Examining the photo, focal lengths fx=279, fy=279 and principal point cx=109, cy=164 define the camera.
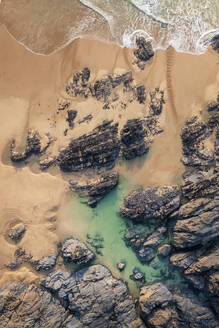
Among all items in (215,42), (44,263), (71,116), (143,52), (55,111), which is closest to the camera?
(44,263)

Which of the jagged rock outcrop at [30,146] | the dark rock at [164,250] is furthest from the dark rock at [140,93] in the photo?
the dark rock at [164,250]

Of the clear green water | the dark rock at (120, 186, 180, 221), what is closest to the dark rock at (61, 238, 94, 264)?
the clear green water

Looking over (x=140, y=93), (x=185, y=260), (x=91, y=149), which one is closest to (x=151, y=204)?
(x=185, y=260)

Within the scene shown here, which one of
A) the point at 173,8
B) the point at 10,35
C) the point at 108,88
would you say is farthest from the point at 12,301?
the point at 173,8

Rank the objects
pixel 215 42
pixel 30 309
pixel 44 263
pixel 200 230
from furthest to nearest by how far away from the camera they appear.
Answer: pixel 215 42 < pixel 44 263 < pixel 200 230 < pixel 30 309

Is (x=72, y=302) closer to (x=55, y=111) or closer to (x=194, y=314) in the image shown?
(x=194, y=314)

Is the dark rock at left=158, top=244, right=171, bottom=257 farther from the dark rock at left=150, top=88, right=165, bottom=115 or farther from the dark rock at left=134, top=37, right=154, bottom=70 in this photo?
the dark rock at left=134, top=37, right=154, bottom=70

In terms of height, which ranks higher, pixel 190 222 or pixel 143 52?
pixel 143 52
